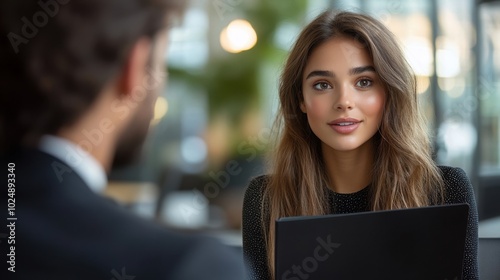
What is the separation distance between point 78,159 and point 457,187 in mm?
1197

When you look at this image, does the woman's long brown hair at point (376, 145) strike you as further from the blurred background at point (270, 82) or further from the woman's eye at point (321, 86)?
the blurred background at point (270, 82)

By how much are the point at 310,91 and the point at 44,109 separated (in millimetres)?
978

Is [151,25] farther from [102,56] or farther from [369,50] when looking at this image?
[369,50]

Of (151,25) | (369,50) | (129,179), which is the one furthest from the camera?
(129,179)

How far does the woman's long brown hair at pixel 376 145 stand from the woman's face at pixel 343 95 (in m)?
0.03

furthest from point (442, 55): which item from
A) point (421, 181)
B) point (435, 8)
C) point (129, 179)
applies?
point (421, 181)

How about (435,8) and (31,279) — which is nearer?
(31,279)

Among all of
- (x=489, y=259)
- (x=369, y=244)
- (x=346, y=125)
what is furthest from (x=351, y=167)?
(x=369, y=244)

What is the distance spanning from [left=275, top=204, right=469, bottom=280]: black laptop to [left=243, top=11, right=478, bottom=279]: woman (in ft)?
1.64

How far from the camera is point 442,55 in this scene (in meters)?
5.43

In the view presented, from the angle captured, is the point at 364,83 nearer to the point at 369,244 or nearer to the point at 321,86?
the point at 321,86

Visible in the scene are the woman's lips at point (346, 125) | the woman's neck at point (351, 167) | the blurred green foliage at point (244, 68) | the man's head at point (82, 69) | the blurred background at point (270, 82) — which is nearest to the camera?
the man's head at point (82, 69)

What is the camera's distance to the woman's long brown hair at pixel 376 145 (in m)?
1.72

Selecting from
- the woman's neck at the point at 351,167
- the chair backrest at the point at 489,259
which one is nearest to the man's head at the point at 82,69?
the woman's neck at the point at 351,167
